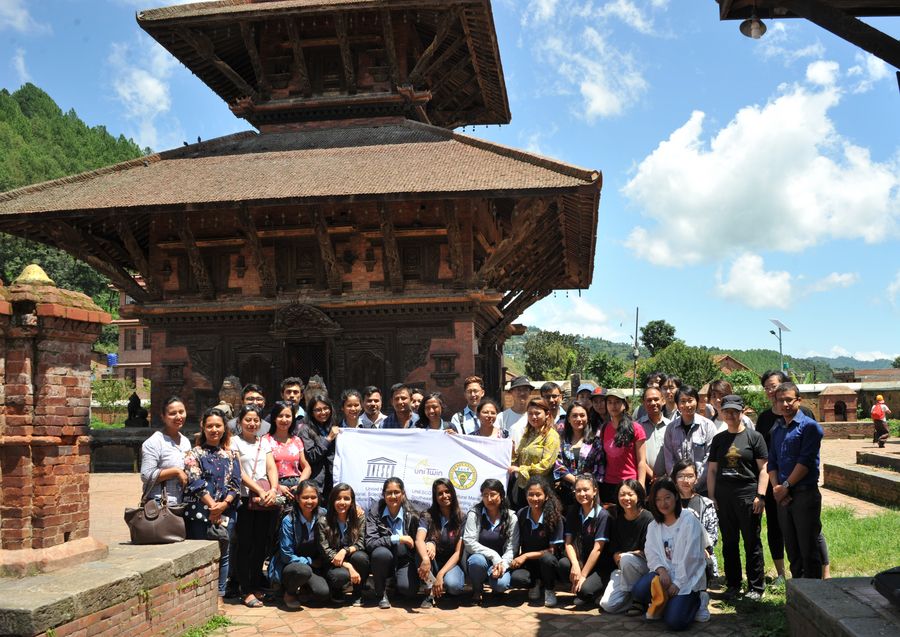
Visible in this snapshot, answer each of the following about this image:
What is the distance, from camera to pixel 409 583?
275 inches

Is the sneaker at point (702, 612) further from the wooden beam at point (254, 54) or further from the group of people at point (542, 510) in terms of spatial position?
the wooden beam at point (254, 54)

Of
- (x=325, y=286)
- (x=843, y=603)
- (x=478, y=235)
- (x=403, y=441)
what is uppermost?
(x=478, y=235)

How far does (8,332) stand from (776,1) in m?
5.91

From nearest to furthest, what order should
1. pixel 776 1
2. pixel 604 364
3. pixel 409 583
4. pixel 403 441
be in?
pixel 776 1, pixel 409 583, pixel 403 441, pixel 604 364

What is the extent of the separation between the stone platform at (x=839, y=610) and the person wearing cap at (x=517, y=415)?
3141 millimetres

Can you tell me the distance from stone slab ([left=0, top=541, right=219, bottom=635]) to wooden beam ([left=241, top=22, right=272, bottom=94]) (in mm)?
13102

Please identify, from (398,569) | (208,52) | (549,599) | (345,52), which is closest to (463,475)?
(398,569)

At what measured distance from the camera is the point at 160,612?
5684 millimetres

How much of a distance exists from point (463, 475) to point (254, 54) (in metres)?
12.5

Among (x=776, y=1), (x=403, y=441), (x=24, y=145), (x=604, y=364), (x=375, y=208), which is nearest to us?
(x=776, y=1)

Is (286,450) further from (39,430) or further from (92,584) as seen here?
(92,584)

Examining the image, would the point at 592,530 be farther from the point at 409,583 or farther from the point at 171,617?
the point at 171,617

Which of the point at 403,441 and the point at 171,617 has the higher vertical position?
the point at 403,441

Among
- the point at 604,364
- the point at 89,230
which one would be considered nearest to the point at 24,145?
the point at 604,364
